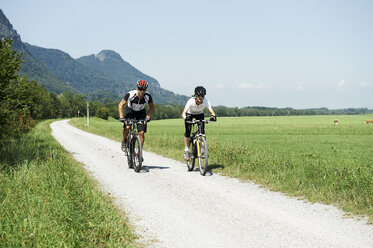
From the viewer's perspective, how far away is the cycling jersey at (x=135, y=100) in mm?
8957

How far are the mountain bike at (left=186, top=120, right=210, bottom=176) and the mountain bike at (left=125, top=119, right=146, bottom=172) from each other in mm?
1500

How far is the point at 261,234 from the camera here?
4.04 meters

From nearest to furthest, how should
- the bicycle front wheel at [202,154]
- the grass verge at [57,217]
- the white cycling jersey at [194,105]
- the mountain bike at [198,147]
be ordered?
the grass verge at [57,217]
the bicycle front wheel at [202,154]
the mountain bike at [198,147]
the white cycling jersey at [194,105]

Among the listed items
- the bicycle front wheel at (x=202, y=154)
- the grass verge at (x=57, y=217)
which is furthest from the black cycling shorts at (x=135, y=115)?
the grass verge at (x=57, y=217)

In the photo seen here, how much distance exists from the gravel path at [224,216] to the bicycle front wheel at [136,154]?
3.14ft

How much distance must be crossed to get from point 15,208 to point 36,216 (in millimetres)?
565

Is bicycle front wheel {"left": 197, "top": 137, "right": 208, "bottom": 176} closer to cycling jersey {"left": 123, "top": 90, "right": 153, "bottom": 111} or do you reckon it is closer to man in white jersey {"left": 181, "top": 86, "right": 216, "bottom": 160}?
man in white jersey {"left": 181, "top": 86, "right": 216, "bottom": 160}

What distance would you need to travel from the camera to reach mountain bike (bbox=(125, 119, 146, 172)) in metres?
8.91

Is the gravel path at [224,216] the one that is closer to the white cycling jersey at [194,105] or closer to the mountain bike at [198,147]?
the mountain bike at [198,147]

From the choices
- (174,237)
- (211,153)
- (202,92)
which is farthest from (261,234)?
(211,153)

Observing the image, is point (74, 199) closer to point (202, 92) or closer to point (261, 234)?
point (261, 234)

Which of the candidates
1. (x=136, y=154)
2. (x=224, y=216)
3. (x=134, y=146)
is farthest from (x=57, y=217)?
(x=134, y=146)

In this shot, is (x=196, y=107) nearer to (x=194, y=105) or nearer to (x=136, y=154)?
(x=194, y=105)

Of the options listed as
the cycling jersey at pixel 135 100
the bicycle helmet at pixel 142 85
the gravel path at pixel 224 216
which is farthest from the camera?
the cycling jersey at pixel 135 100
